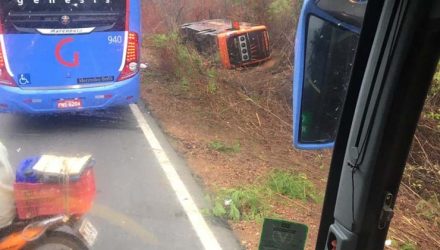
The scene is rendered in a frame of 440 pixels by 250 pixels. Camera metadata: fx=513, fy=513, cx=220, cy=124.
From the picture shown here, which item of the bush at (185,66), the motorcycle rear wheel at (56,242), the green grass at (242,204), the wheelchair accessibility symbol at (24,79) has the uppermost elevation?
the motorcycle rear wheel at (56,242)

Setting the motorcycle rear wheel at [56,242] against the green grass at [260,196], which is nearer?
the motorcycle rear wheel at [56,242]

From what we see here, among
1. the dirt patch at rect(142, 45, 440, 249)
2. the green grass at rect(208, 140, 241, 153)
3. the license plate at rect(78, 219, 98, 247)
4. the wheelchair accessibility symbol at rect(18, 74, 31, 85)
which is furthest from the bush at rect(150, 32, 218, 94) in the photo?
the license plate at rect(78, 219, 98, 247)

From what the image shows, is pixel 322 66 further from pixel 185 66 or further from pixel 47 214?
pixel 185 66

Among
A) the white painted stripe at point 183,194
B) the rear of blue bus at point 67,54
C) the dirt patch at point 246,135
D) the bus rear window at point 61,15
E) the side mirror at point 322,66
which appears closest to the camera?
the side mirror at point 322,66

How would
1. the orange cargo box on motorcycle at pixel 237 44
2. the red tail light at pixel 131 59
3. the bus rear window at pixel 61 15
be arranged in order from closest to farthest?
the bus rear window at pixel 61 15, the red tail light at pixel 131 59, the orange cargo box on motorcycle at pixel 237 44

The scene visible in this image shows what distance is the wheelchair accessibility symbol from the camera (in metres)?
7.58

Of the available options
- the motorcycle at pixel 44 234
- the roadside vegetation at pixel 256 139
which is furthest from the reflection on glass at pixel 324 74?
the motorcycle at pixel 44 234

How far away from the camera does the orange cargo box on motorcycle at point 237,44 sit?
1245 cm

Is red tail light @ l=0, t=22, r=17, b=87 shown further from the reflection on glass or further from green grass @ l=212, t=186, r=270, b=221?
the reflection on glass

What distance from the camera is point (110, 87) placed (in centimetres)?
811

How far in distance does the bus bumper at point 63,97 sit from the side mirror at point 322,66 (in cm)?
632

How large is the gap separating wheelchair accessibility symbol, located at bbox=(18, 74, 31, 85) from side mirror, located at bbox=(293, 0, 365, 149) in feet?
20.9

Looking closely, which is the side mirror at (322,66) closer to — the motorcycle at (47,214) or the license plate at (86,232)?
the motorcycle at (47,214)

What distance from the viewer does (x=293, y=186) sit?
582 cm
